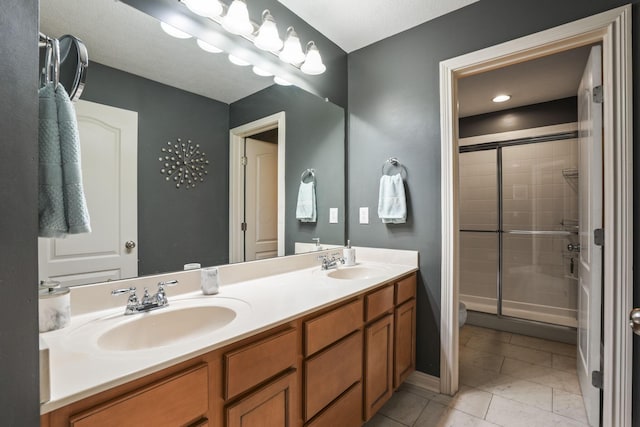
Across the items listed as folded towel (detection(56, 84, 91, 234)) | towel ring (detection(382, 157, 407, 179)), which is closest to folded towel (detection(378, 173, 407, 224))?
towel ring (detection(382, 157, 407, 179))

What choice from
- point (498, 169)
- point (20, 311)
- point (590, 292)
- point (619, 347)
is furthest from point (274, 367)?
point (498, 169)

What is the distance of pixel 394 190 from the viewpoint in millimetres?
2035

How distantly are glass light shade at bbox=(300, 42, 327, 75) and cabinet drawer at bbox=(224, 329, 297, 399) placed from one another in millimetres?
1578

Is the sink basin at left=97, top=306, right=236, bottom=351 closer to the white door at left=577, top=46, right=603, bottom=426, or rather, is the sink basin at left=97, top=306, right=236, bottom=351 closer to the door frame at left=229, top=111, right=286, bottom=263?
the door frame at left=229, top=111, right=286, bottom=263

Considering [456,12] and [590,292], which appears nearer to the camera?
[590,292]

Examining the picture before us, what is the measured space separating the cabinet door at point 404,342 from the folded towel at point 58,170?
158 cm

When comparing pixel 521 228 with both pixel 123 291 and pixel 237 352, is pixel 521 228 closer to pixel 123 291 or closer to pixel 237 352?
pixel 237 352

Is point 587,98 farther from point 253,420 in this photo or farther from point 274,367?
point 253,420

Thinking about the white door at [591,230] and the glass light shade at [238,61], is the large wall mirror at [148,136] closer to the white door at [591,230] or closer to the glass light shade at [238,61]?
the glass light shade at [238,61]

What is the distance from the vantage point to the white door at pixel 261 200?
5.46 ft

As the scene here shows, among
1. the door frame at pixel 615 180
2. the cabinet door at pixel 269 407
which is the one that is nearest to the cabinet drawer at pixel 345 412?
the cabinet door at pixel 269 407

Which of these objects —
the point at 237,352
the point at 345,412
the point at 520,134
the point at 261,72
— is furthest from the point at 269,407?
the point at 520,134

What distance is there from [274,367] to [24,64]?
0.98 meters

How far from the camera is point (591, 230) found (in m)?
1.58
